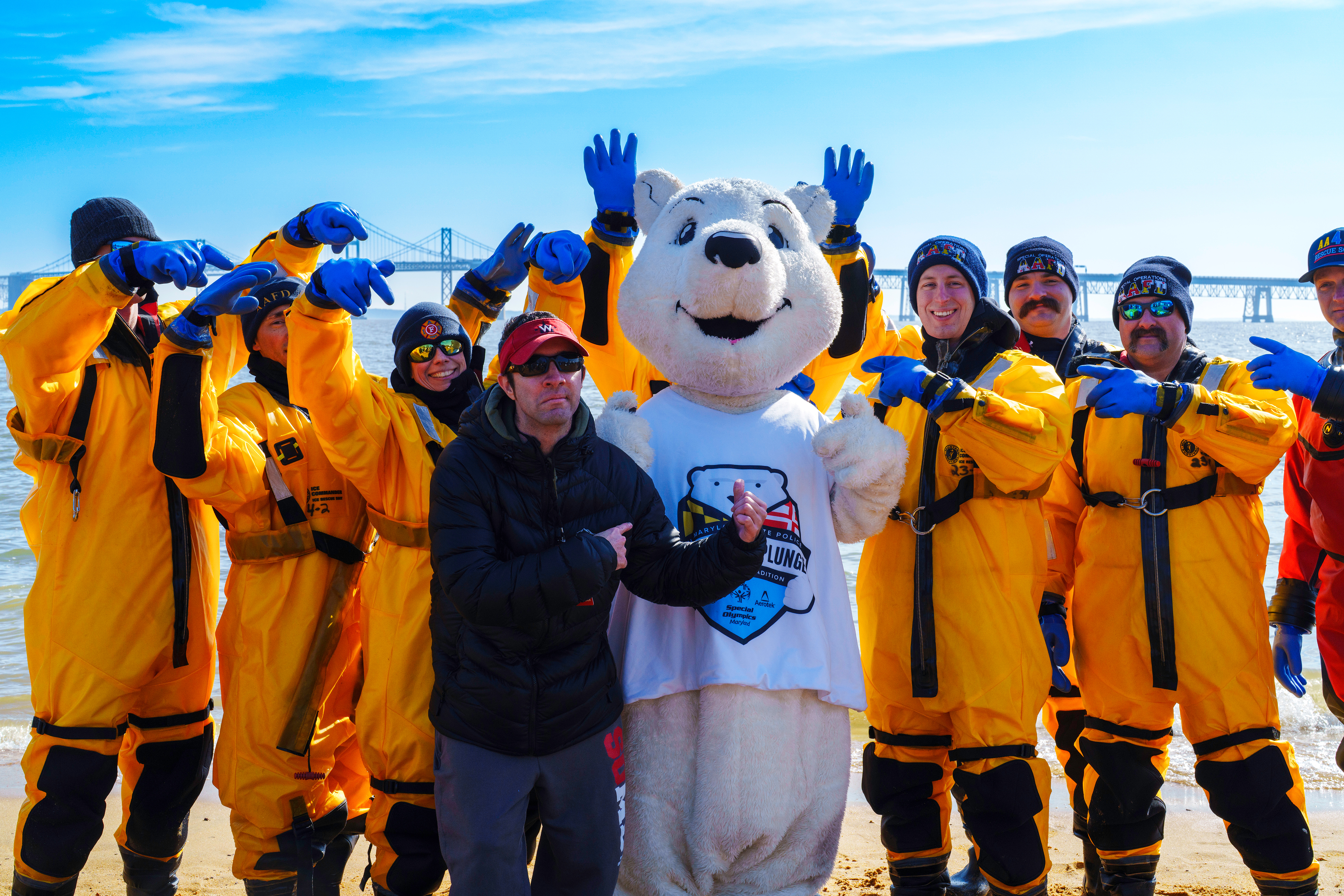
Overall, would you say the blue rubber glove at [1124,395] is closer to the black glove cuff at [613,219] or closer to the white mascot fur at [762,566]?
the white mascot fur at [762,566]

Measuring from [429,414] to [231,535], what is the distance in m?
0.79

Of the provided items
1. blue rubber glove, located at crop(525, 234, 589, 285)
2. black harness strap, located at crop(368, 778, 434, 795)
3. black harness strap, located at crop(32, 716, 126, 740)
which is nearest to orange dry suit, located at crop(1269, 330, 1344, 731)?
blue rubber glove, located at crop(525, 234, 589, 285)

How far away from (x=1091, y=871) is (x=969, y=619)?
5.04 ft

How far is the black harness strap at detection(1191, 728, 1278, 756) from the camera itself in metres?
3.19

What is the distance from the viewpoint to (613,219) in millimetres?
3258

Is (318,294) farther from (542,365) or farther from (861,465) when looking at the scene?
(861,465)

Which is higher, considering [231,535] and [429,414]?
[429,414]

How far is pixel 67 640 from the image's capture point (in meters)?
3.14

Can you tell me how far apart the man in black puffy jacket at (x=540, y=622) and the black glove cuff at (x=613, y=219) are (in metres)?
0.79

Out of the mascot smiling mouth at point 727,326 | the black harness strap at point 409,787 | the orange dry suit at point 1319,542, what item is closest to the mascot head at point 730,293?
the mascot smiling mouth at point 727,326

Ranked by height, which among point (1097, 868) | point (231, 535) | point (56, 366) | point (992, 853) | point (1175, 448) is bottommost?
point (1097, 868)

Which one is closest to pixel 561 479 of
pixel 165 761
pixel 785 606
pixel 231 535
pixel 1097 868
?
pixel 785 606

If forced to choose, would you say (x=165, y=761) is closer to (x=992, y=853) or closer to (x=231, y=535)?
(x=231, y=535)

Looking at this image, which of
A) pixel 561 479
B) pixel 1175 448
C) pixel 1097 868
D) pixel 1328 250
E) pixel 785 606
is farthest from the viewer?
pixel 1097 868
